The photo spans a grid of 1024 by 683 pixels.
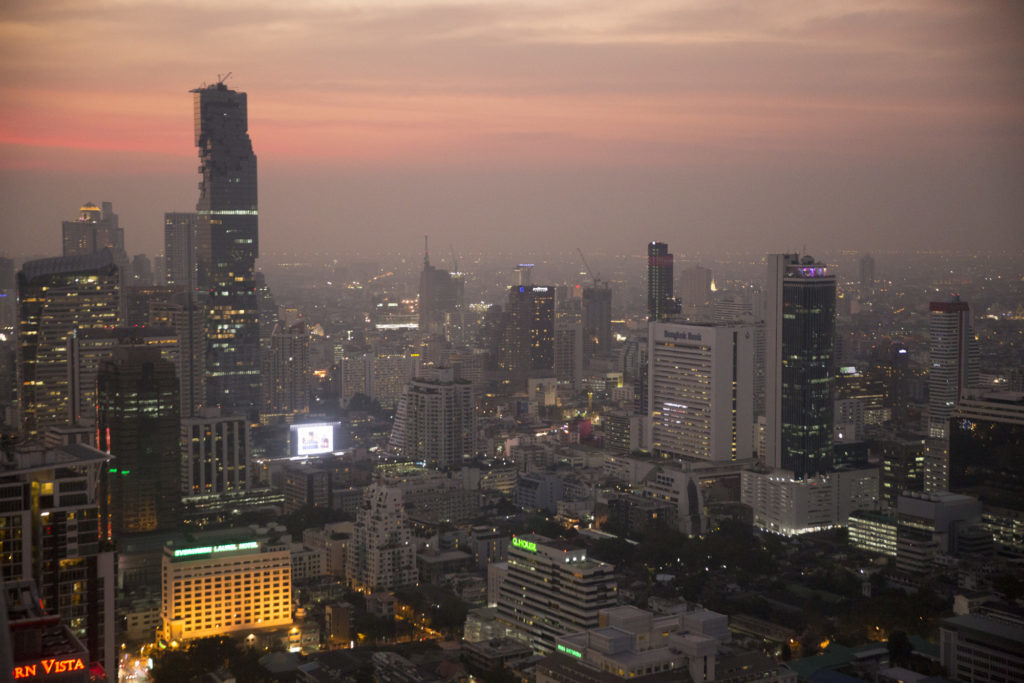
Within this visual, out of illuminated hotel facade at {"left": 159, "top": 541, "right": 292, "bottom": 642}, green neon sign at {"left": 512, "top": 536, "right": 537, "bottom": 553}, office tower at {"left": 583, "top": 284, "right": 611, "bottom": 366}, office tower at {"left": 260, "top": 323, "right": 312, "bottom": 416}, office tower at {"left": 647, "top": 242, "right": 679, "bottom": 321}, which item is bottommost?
illuminated hotel facade at {"left": 159, "top": 541, "right": 292, "bottom": 642}

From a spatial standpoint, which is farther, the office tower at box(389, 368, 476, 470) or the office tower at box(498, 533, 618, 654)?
the office tower at box(389, 368, 476, 470)

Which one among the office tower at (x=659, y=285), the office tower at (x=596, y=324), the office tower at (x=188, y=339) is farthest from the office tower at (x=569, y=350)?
the office tower at (x=188, y=339)

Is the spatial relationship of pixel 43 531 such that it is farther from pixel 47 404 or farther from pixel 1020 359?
pixel 1020 359

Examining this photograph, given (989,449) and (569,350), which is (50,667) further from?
(569,350)

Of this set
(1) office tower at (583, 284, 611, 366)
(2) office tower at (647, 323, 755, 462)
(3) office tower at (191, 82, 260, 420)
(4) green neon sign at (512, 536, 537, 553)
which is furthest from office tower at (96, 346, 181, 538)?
(1) office tower at (583, 284, 611, 366)

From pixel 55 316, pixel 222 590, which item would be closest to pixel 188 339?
pixel 55 316

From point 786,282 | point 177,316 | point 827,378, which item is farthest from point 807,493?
point 177,316

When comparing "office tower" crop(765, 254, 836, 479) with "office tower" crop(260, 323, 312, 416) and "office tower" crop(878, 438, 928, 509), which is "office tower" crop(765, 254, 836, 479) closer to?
"office tower" crop(878, 438, 928, 509)
